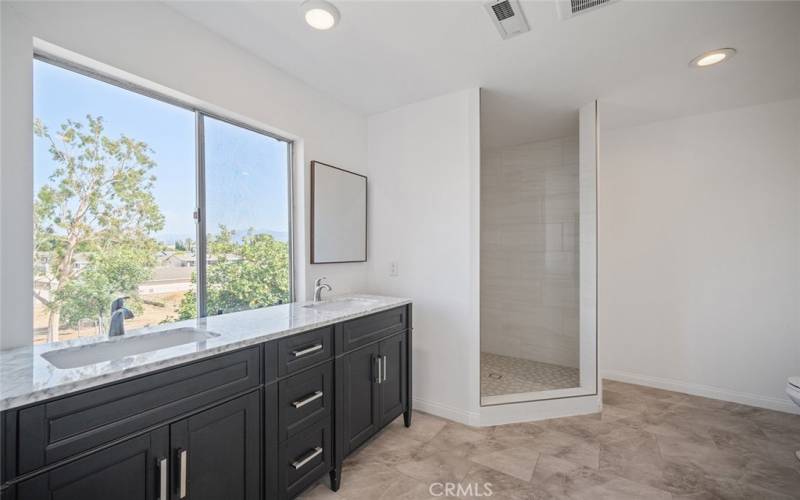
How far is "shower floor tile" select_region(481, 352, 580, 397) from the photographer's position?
2980 mm

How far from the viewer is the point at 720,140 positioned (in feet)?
9.55

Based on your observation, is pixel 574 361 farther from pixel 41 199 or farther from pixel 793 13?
pixel 41 199

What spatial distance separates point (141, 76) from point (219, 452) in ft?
5.70

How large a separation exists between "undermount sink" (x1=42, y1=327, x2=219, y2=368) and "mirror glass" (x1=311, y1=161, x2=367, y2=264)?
1.02 metres

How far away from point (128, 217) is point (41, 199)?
11.9 inches

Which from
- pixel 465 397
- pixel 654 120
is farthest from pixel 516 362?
pixel 654 120

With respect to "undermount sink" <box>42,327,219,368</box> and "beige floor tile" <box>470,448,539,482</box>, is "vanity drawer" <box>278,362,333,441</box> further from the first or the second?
"beige floor tile" <box>470,448,539,482</box>

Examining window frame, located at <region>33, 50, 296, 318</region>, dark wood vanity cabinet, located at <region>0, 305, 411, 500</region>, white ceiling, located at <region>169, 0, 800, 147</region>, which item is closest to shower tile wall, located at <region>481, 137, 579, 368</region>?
white ceiling, located at <region>169, 0, 800, 147</region>

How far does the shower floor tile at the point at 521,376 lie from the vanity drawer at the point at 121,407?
7.21ft

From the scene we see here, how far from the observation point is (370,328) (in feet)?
6.83

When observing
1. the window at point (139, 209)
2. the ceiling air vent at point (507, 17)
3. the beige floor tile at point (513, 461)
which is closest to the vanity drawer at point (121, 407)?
the window at point (139, 209)

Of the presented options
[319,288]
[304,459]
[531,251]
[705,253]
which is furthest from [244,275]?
[705,253]

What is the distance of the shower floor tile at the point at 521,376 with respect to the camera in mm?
2980

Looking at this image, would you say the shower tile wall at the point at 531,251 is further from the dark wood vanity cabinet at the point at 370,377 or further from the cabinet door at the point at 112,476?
the cabinet door at the point at 112,476
